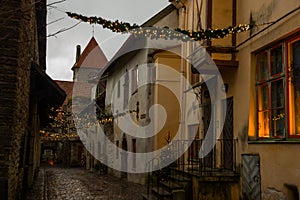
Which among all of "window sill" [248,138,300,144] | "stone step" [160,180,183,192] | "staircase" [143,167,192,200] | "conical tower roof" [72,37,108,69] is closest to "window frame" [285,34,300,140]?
"window sill" [248,138,300,144]

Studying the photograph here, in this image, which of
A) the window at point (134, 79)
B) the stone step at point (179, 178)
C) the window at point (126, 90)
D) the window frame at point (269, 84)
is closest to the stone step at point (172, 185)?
the stone step at point (179, 178)

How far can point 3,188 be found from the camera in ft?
20.3

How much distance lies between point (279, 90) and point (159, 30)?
115 inches

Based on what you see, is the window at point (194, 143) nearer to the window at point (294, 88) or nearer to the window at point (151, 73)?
the window at point (151, 73)

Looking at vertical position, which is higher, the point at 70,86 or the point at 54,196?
the point at 70,86

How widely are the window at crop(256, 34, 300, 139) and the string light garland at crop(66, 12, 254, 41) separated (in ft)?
2.98

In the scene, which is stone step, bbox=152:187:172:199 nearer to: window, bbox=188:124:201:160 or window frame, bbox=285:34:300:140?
window, bbox=188:124:201:160

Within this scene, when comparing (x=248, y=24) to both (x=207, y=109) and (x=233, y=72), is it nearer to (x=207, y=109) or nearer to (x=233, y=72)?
(x=233, y=72)

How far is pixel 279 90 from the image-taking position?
7.41 m

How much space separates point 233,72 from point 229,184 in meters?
2.78

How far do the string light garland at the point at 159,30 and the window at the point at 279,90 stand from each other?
0.91m

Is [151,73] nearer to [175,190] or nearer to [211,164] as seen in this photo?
[211,164]

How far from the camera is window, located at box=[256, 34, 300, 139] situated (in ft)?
22.7

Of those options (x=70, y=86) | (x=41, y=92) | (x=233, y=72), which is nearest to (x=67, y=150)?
(x=70, y=86)
